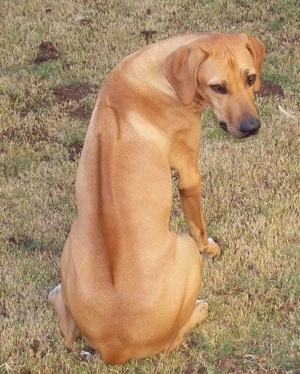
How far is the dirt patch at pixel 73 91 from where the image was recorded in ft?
24.9

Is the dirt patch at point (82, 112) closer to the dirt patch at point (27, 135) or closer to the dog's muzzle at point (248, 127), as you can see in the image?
the dirt patch at point (27, 135)

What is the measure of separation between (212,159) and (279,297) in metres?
1.83

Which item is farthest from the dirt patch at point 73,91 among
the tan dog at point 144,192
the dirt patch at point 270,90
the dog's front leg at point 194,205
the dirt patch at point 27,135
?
the tan dog at point 144,192

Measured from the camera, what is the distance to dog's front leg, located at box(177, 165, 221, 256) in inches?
192

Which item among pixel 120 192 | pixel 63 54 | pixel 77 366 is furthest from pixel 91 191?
pixel 63 54

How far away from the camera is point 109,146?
4.10 meters

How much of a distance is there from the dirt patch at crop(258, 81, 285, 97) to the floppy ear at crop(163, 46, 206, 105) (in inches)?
120

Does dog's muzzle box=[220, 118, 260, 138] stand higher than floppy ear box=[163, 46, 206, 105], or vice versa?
floppy ear box=[163, 46, 206, 105]

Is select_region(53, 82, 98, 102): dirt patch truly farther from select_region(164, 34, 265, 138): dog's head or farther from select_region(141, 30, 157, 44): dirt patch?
select_region(164, 34, 265, 138): dog's head

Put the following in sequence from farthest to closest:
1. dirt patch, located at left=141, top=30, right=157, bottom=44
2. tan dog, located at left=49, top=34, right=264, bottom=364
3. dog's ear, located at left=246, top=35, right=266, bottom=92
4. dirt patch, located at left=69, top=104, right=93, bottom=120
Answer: dirt patch, located at left=141, top=30, right=157, bottom=44 → dirt patch, located at left=69, top=104, right=93, bottom=120 → dog's ear, located at left=246, top=35, right=266, bottom=92 → tan dog, located at left=49, top=34, right=264, bottom=364

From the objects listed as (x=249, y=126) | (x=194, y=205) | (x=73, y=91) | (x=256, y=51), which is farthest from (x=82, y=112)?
(x=249, y=126)

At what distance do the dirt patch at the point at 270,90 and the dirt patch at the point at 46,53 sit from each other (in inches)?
102

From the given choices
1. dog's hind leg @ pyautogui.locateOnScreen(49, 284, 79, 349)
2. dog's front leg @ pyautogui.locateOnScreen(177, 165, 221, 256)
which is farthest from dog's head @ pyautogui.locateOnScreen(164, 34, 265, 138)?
dog's hind leg @ pyautogui.locateOnScreen(49, 284, 79, 349)

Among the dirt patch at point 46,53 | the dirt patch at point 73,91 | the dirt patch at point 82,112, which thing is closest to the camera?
the dirt patch at point 82,112
